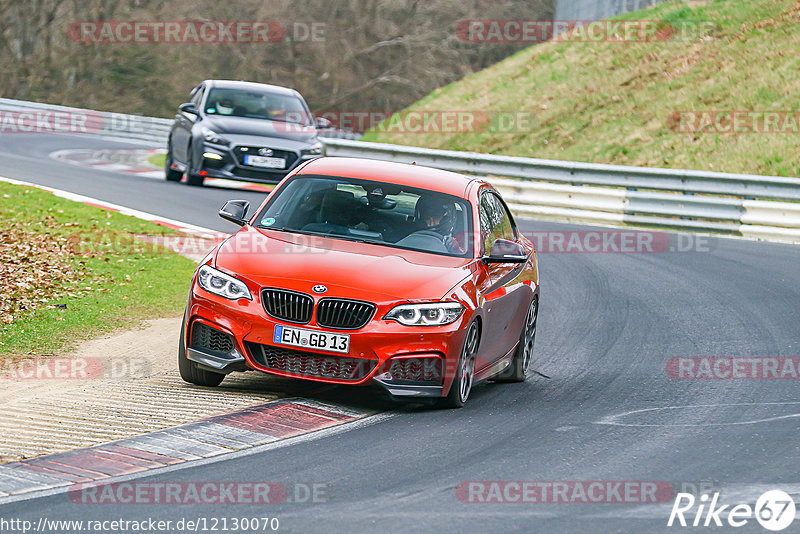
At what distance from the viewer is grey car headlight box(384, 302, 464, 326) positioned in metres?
7.89

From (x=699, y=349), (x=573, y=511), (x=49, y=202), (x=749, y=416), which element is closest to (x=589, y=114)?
(x=49, y=202)

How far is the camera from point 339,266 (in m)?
Answer: 8.16

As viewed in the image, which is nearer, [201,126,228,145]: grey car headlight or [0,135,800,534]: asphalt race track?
[0,135,800,534]: asphalt race track

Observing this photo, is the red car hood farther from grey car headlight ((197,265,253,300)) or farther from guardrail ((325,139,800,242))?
guardrail ((325,139,800,242))

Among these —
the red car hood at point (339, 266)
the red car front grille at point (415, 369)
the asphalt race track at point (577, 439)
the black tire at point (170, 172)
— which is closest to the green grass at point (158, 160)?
the black tire at point (170, 172)

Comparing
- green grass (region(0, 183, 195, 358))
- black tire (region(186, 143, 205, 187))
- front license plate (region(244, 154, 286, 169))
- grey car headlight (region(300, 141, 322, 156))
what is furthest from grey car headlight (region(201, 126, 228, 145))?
green grass (region(0, 183, 195, 358))

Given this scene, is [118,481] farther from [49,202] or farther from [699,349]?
[49,202]

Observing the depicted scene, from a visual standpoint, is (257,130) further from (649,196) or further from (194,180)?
(649,196)

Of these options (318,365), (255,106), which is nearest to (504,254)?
(318,365)

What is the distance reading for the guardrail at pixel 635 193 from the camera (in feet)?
68.3

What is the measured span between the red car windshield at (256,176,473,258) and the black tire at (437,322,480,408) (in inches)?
29.9

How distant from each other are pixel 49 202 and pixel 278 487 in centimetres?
1298

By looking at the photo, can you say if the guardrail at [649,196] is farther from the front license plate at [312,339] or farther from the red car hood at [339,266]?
the front license plate at [312,339]

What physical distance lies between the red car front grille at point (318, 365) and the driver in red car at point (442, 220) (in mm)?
1470
